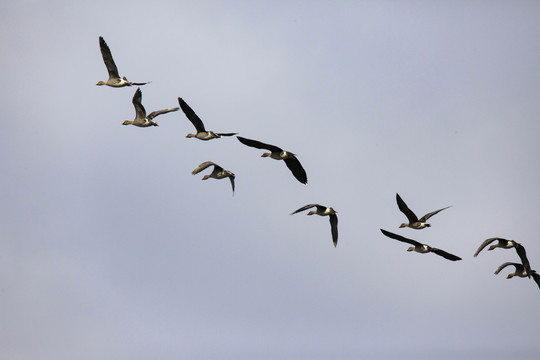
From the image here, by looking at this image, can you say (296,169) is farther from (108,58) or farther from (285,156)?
(108,58)

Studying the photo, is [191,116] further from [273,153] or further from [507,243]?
[507,243]

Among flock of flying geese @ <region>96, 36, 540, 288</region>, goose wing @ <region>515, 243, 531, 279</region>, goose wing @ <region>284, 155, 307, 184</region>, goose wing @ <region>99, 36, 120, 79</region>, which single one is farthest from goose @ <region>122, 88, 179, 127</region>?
goose wing @ <region>515, 243, 531, 279</region>

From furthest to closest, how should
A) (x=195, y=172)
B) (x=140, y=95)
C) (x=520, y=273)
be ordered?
(x=520, y=273)
(x=140, y=95)
(x=195, y=172)

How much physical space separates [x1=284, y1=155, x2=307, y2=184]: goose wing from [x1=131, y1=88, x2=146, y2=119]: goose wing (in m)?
6.35

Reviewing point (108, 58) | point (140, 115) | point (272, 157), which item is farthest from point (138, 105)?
point (272, 157)

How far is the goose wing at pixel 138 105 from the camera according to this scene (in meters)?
36.6

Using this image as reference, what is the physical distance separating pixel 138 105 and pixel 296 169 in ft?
22.6

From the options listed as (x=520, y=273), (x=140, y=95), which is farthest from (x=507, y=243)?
(x=140, y=95)

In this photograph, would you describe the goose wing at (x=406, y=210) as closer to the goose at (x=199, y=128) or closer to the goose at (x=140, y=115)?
the goose at (x=199, y=128)

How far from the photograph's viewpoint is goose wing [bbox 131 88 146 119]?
3656 cm

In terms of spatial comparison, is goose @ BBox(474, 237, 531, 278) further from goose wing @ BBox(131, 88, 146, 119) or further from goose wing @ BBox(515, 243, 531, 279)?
goose wing @ BBox(131, 88, 146, 119)

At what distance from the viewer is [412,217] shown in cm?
3728

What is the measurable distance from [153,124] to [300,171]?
6333 millimetres

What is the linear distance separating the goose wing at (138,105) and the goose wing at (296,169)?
6345 millimetres
